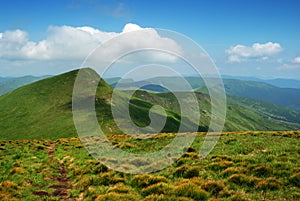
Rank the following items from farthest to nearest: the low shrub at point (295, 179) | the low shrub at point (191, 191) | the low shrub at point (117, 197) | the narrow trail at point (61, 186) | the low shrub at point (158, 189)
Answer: the narrow trail at point (61, 186) → the low shrub at point (158, 189) → the low shrub at point (295, 179) → the low shrub at point (117, 197) → the low shrub at point (191, 191)

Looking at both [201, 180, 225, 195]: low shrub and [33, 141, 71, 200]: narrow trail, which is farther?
[33, 141, 71, 200]: narrow trail

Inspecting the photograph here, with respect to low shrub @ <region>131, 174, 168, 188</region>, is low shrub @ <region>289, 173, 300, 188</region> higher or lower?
higher

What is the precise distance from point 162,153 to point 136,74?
27.0 feet

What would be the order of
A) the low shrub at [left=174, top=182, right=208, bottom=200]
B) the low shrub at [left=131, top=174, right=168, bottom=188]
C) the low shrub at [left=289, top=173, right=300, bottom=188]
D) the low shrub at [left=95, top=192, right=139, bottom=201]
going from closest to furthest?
1. the low shrub at [left=174, top=182, right=208, bottom=200]
2. the low shrub at [left=95, top=192, right=139, bottom=201]
3. the low shrub at [left=289, top=173, right=300, bottom=188]
4. the low shrub at [left=131, top=174, right=168, bottom=188]

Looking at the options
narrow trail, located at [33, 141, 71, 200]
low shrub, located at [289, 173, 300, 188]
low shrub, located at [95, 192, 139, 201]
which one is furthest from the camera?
narrow trail, located at [33, 141, 71, 200]

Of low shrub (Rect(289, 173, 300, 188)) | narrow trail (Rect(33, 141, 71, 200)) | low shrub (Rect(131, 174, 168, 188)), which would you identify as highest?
low shrub (Rect(289, 173, 300, 188))

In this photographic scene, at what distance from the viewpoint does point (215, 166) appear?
A: 17.3m

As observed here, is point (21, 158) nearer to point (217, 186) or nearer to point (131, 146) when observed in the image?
point (131, 146)

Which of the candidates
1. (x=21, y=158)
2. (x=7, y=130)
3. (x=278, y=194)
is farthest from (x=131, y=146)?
(x=7, y=130)

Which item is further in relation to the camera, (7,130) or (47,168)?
(7,130)

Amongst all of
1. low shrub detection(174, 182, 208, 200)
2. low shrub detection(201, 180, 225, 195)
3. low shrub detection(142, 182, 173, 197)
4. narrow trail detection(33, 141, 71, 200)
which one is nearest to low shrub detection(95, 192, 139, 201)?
low shrub detection(142, 182, 173, 197)

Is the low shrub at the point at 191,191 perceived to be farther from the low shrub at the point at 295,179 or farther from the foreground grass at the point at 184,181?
the low shrub at the point at 295,179

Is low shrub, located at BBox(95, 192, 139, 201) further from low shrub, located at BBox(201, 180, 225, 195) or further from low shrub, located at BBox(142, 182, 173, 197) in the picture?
low shrub, located at BBox(201, 180, 225, 195)

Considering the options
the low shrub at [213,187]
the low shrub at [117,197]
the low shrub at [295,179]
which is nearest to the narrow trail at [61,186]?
the low shrub at [117,197]
